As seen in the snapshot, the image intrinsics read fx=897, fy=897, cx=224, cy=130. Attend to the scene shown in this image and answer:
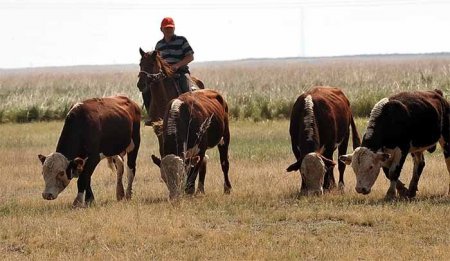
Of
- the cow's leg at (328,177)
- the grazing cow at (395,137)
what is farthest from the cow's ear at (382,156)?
the cow's leg at (328,177)

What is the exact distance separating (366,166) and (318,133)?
4.31 feet

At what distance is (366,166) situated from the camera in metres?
13.0

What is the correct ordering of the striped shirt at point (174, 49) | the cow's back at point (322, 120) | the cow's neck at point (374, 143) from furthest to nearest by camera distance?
the striped shirt at point (174, 49)
the cow's back at point (322, 120)
the cow's neck at point (374, 143)

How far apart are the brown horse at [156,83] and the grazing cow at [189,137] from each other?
57 cm

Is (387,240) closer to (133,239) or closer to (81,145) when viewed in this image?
(133,239)

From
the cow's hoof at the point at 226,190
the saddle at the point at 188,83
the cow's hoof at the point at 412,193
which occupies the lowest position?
the cow's hoof at the point at 226,190

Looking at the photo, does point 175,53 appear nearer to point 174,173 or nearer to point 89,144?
point 89,144

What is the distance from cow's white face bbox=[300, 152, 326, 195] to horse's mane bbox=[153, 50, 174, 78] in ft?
10.8

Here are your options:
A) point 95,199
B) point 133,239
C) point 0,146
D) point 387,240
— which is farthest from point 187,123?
point 0,146

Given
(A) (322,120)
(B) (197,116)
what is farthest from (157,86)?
(A) (322,120)

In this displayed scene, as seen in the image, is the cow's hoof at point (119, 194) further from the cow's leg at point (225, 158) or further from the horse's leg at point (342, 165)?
the horse's leg at point (342, 165)

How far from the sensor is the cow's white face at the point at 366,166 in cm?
1296

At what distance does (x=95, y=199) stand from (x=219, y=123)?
240cm

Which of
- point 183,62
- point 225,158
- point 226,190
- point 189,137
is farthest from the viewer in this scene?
point 183,62
